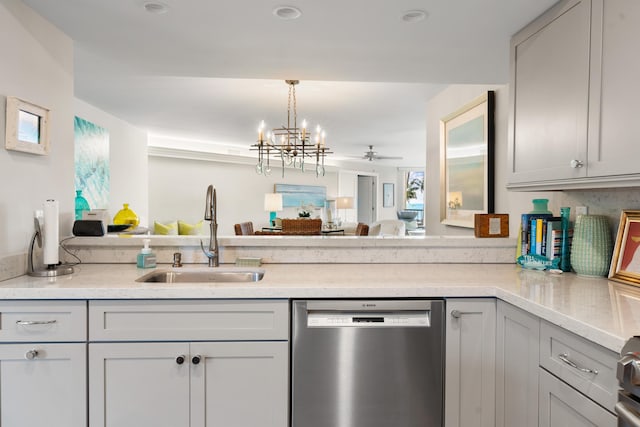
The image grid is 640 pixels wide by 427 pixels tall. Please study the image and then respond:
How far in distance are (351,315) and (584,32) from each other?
4.76ft

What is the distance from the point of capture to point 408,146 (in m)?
8.23

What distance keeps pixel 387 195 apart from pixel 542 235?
1034 cm

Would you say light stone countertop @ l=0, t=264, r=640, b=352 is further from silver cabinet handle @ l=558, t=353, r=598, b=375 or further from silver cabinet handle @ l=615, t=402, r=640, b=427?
silver cabinet handle @ l=615, t=402, r=640, b=427

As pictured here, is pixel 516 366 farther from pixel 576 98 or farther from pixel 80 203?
pixel 80 203

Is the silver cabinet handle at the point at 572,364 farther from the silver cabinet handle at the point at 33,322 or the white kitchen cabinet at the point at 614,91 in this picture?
the silver cabinet handle at the point at 33,322

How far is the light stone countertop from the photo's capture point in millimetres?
1313

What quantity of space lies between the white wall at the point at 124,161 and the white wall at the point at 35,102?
2.65m

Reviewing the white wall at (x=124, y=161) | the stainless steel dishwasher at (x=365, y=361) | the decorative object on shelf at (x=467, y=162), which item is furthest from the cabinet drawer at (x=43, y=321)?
the white wall at (x=124, y=161)

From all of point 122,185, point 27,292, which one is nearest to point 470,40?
point 27,292

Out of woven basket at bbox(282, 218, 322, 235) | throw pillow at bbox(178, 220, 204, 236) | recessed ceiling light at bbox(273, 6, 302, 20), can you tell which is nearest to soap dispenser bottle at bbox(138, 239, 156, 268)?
recessed ceiling light at bbox(273, 6, 302, 20)

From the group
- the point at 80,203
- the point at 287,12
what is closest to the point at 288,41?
the point at 287,12

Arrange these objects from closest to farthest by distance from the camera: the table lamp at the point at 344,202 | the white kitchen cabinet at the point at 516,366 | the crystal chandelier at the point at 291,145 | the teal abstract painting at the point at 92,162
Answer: the white kitchen cabinet at the point at 516,366 < the crystal chandelier at the point at 291,145 < the teal abstract painting at the point at 92,162 < the table lamp at the point at 344,202

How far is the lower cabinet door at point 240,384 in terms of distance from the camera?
164cm

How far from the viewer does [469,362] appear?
1.69m
